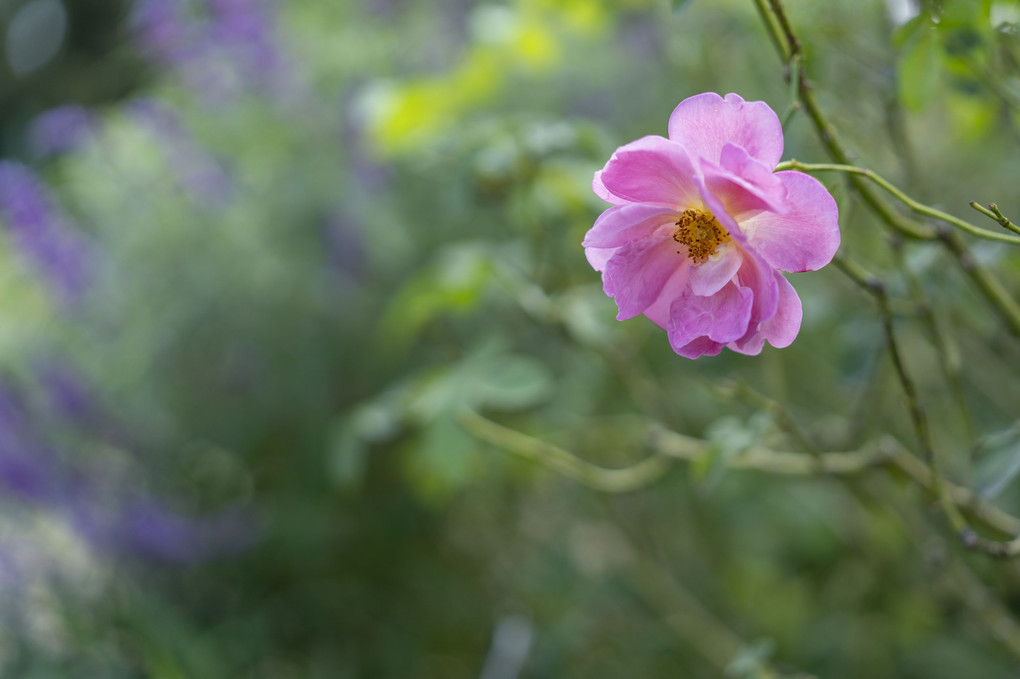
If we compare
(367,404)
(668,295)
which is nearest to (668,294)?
(668,295)

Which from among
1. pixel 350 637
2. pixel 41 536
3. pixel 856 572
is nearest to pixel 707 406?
pixel 856 572

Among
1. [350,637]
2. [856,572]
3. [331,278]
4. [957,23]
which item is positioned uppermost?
[957,23]

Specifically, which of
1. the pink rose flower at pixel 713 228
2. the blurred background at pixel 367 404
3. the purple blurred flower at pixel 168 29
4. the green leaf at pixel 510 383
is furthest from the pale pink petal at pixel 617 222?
the purple blurred flower at pixel 168 29

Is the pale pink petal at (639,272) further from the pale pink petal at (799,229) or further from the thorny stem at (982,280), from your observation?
the thorny stem at (982,280)

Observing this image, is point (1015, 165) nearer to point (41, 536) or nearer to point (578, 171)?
point (578, 171)

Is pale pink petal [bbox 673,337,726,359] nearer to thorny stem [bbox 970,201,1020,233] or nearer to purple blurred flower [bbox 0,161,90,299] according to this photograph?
thorny stem [bbox 970,201,1020,233]
